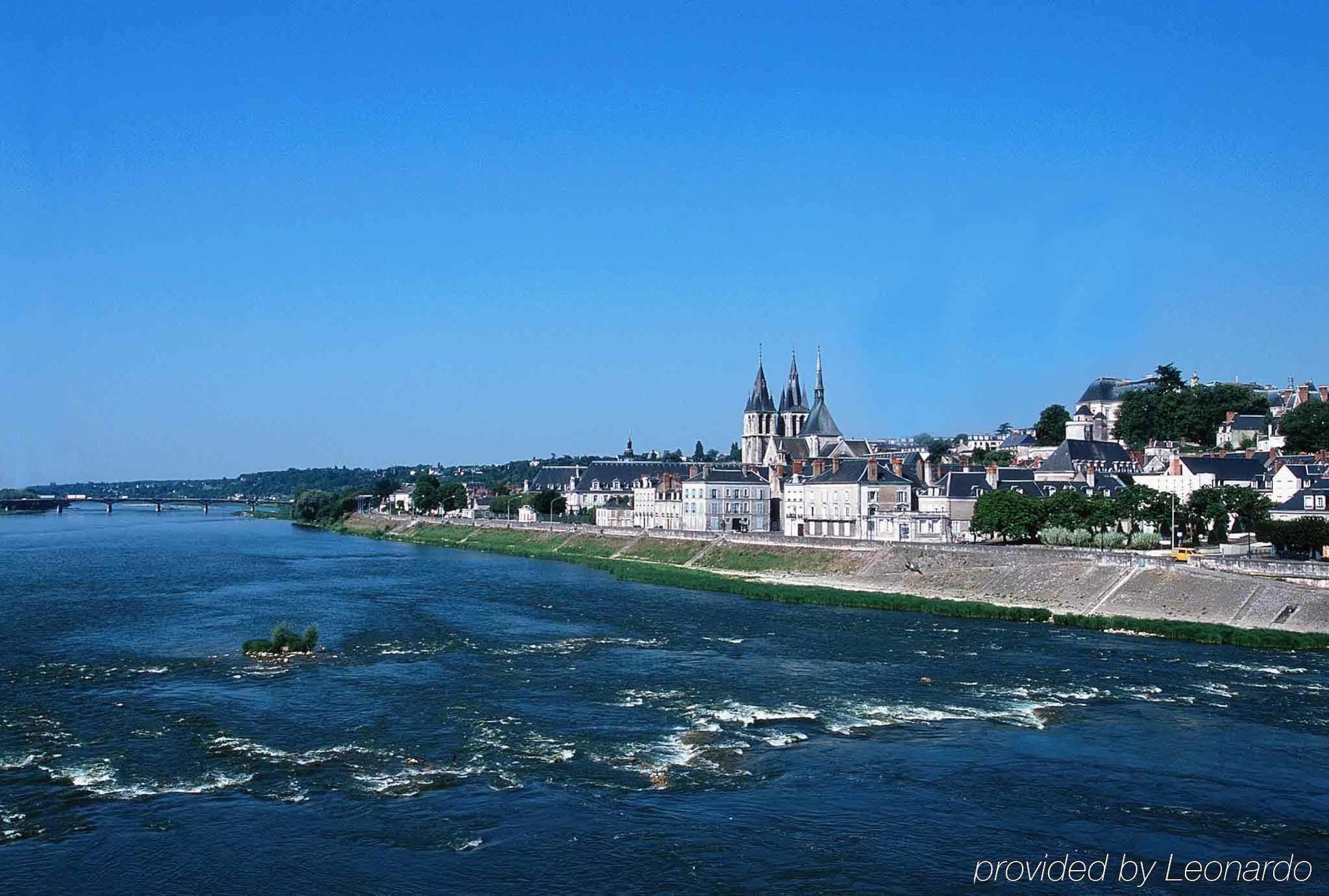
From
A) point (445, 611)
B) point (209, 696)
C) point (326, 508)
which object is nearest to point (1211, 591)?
point (445, 611)

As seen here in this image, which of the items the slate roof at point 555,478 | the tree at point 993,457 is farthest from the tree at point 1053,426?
the slate roof at point 555,478

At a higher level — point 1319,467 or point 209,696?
point 1319,467

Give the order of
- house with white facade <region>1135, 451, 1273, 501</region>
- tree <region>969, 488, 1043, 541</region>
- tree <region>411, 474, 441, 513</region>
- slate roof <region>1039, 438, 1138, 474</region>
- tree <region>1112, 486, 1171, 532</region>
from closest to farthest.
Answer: tree <region>1112, 486, 1171, 532</region> < tree <region>969, 488, 1043, 541</region> < house with white facade <region>1135, 451, 1273, 501</region> < slate roof <region>1039, 438, 1138, 474</region> < tree <region>411, 474, 441, 513</region>

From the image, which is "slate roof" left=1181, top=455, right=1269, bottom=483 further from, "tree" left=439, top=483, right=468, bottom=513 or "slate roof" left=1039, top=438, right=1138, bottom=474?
"tree" left=439, top=483, right=468, bottom=513

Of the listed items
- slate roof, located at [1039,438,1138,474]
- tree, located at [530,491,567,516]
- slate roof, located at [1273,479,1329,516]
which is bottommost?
tree, located at [530,491,567,516]

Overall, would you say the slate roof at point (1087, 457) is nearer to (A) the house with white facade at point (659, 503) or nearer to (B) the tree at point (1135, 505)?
(B) the tree at point (1135, 505)

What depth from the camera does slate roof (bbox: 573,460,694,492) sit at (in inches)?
5187

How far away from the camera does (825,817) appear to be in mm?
25031

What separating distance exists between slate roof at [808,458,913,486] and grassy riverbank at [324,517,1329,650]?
9.86 metres

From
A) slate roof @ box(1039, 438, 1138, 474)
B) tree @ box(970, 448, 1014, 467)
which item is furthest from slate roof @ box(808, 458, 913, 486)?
tree @ box(970, 448, 1014, 467)

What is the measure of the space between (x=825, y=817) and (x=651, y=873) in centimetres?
468

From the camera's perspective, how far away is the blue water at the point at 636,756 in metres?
22.9

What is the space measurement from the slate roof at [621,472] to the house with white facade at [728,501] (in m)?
30.0

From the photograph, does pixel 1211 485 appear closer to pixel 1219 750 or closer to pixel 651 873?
pixel 1219 750
